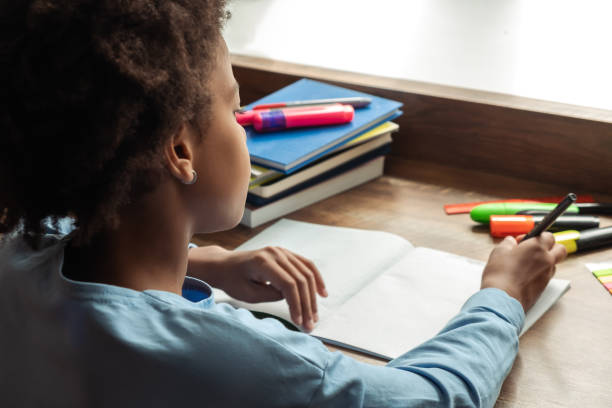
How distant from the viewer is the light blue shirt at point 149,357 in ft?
1.70

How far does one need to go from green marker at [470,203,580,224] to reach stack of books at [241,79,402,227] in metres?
0.21

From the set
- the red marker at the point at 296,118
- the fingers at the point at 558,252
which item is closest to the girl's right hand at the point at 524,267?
the fingers at the point at 558,252

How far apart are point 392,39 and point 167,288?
0.96 m

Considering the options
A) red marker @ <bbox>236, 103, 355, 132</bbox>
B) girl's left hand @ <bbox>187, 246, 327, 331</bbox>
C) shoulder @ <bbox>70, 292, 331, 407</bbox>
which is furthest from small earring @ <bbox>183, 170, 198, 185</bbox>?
red marker @ <bbox>236, 103, 355, 132</bbox>

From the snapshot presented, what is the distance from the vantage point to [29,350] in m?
0.55

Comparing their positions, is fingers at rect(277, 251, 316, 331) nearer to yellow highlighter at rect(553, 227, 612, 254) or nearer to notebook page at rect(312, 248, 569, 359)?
notebook page at rect(312, 248, 569, 359)

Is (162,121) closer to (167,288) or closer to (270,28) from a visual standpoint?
(167,288)

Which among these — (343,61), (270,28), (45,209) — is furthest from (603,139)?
(45,209)

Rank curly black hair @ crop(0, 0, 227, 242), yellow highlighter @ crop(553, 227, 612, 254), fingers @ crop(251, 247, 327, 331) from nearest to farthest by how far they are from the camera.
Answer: curly black hair @ crop(0, 0, 227, 242) < fingers @ crop(251, 247, 327, 331) < yellow highlighter @ crop(553, 227, 612, 254)

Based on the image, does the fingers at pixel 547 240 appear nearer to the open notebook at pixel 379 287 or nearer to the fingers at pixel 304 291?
the open notebook at pixel 379 287

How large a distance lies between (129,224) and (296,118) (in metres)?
0.56

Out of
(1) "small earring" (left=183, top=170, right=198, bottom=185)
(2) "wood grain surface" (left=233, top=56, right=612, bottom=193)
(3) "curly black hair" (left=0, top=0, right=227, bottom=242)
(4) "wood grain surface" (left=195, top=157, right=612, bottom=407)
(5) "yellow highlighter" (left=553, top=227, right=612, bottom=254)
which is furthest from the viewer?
(2) "wood grain surface" (left=233, top=56, right=612, bottom=193)

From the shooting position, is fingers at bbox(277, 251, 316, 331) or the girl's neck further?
fingers at bbox(277, 251, 316, 331)

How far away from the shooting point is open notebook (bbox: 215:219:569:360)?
0.80m
